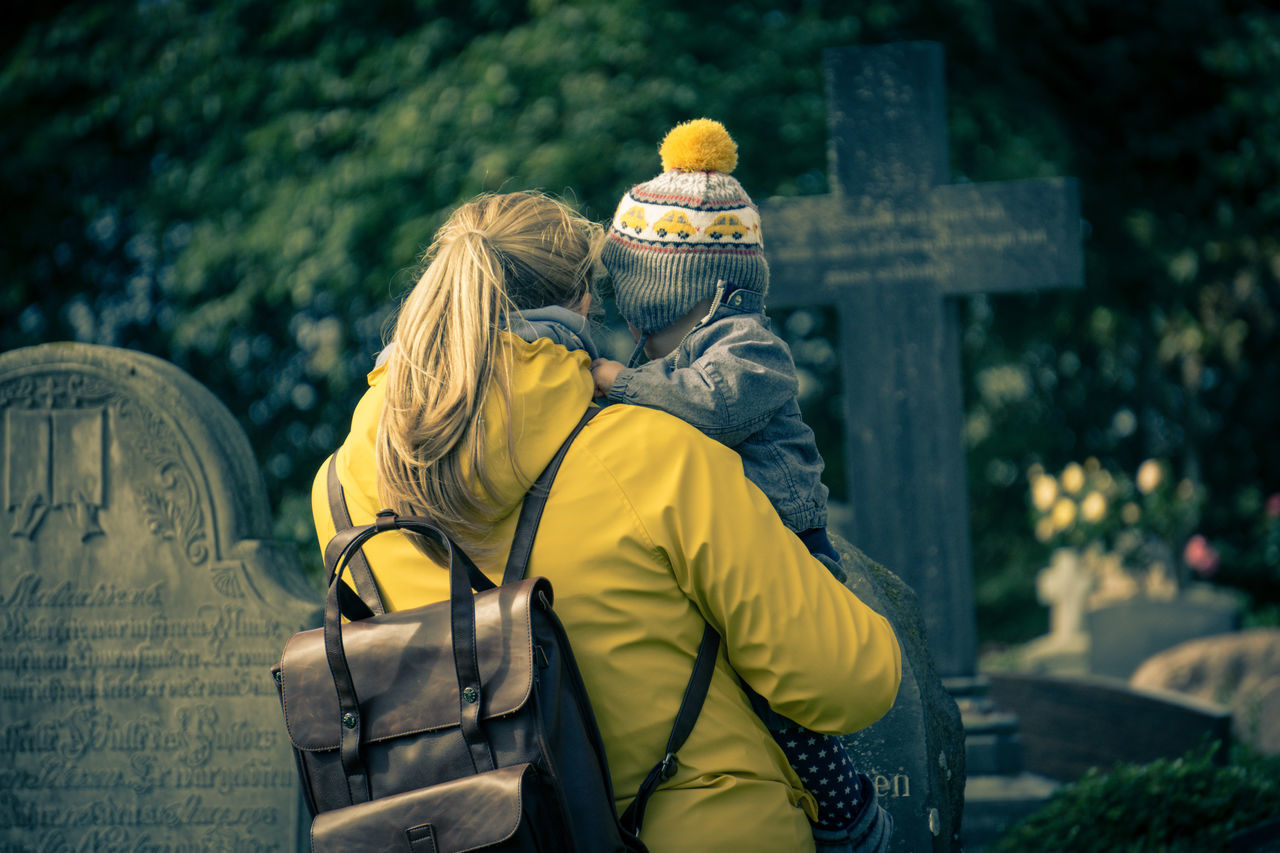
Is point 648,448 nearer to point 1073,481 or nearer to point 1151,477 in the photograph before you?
point 1073,481

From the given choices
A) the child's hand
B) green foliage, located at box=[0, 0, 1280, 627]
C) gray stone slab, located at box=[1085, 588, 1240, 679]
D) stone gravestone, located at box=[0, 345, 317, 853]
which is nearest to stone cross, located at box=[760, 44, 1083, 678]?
green foliage, located at box=[0, 0, 1280, 627]

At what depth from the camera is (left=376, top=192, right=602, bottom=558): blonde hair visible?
155 cm

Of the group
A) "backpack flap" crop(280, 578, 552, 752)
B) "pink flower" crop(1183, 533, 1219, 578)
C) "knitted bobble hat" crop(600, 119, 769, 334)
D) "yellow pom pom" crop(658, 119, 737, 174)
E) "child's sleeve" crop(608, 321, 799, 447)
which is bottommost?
"pink flower" crop(1183, 533, 1219, 578)

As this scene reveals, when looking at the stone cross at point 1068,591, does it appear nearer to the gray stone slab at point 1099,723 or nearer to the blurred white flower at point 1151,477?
the blurred white flower at point 1151,477

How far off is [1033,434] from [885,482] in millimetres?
7573

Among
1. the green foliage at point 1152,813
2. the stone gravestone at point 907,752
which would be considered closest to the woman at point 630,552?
the stone gravestone at point 907,752

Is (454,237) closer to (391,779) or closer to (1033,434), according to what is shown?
(391,779)

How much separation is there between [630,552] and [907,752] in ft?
4.44

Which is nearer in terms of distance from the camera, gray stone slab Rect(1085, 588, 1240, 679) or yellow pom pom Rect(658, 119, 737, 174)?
yellow pom pom Rect(658, 119, 737, 174)

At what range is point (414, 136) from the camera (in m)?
6.86

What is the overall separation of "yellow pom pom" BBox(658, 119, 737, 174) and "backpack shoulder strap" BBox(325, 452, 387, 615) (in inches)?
29.6

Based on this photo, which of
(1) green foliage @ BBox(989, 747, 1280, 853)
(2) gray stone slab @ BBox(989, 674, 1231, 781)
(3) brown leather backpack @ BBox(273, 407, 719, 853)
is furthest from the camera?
(2) gray stone slab @ BBox(989, 674, 1231, 781)

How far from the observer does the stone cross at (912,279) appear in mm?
4621

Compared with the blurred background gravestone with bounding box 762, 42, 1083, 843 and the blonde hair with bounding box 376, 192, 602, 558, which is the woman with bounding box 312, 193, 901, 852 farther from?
the blurred background gravestone with bounding box 762, 42, 1083, 843
